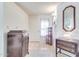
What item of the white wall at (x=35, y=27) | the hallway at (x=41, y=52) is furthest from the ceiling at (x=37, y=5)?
the white wall at (x=35, y=27)

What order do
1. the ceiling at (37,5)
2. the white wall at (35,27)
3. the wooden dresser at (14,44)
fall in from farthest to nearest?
the white wall at (35,27)
the ceiling at (37,5)
the wooden dresser at (14,44)

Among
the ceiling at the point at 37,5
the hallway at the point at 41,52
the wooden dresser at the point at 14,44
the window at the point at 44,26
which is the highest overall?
the ceiling at the point at 37,5

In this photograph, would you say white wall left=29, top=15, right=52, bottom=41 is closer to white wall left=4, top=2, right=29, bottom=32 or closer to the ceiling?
the ceiling

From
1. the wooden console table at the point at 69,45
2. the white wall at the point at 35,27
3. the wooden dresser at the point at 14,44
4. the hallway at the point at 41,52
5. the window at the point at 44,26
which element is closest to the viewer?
the wooden console table at the point at 69,45

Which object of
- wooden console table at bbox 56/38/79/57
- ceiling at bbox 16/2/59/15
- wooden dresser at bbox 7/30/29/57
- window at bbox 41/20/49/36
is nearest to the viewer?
wooden console table at bbox 56/38/79/57

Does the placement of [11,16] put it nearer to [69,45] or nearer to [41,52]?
[41,52]

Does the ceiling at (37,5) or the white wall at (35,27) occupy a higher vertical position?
the ceiling at (37,5)

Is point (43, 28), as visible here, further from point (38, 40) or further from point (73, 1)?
point (73, 1)

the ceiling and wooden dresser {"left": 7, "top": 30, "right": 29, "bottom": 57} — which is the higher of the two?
the ceiling

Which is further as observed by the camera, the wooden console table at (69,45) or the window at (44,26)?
the window at (44,26)

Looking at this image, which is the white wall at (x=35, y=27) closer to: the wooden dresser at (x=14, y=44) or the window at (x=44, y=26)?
the window at (x=44, y=26)

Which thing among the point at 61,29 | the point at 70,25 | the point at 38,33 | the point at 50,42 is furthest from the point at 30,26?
the point at 70,25

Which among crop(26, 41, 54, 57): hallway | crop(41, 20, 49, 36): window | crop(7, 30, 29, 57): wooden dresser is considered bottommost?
crop(26, 41, 54, 57): hallway

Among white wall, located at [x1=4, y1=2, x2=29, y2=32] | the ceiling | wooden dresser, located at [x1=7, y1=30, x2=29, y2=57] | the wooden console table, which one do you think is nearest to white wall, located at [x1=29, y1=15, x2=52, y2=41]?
the ceiling
